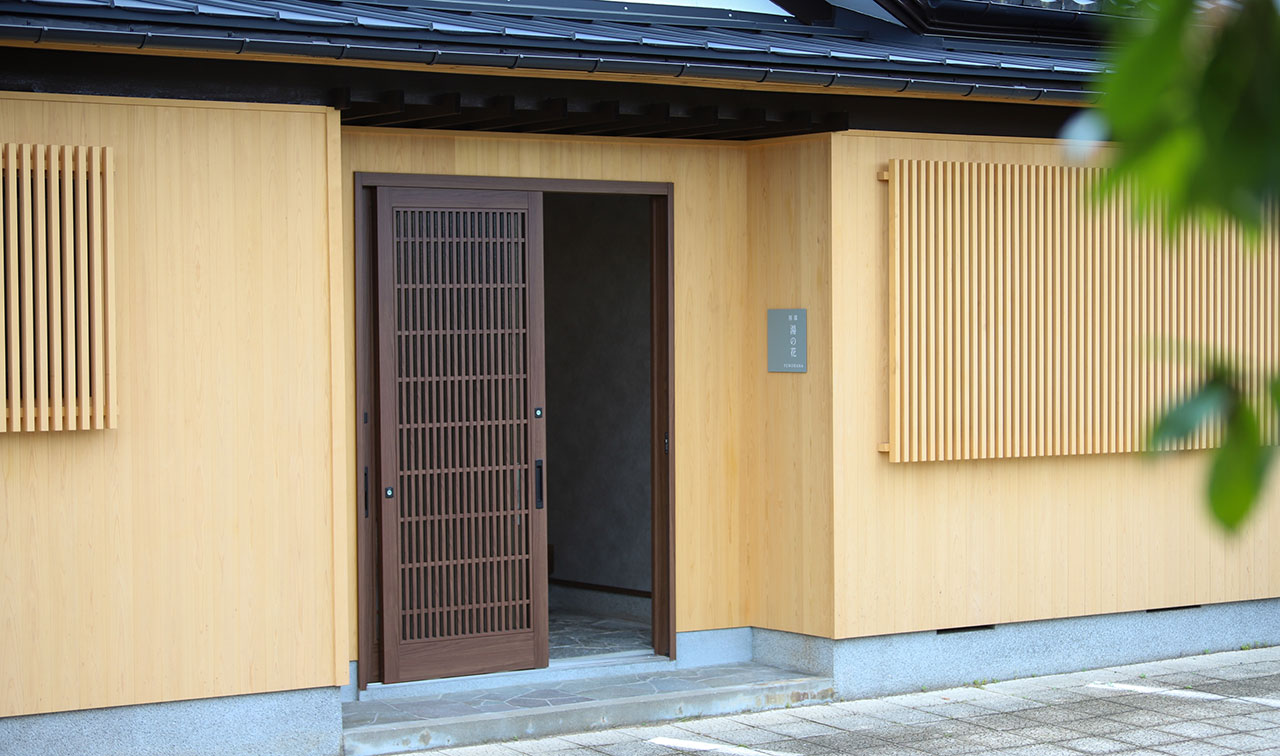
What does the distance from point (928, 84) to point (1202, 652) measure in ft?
14.0

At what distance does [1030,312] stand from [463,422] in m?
3.39

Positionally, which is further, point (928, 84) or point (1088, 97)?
point (1088, 97)

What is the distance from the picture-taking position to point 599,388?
10.6m

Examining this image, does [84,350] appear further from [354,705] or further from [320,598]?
[354,705]

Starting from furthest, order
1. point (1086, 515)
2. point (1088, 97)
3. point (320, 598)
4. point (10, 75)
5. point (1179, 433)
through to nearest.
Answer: point (1086, 515), point (1088, 97), point (320, 598), point (10, 75), point (1179, 433)

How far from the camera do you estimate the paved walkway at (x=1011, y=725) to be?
6.93m

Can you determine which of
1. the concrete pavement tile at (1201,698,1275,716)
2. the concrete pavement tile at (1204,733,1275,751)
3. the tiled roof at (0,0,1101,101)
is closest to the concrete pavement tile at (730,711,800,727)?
the concrete pavement tile at (1204,733,1275,751)

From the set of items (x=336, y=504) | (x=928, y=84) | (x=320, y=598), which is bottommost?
(x=320, y=598)

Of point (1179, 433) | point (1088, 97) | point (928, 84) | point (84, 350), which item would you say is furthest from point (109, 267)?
point (1179, 433)

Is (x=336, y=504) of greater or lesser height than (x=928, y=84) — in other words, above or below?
below

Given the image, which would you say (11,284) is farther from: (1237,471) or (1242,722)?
(1242,722)

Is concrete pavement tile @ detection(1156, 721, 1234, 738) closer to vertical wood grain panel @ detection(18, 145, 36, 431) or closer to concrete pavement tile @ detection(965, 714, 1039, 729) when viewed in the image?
concrete pavement tile @ detection(965, 714, 1039, 729)

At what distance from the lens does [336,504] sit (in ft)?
22.7

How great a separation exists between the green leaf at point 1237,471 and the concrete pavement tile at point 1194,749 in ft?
21.5
